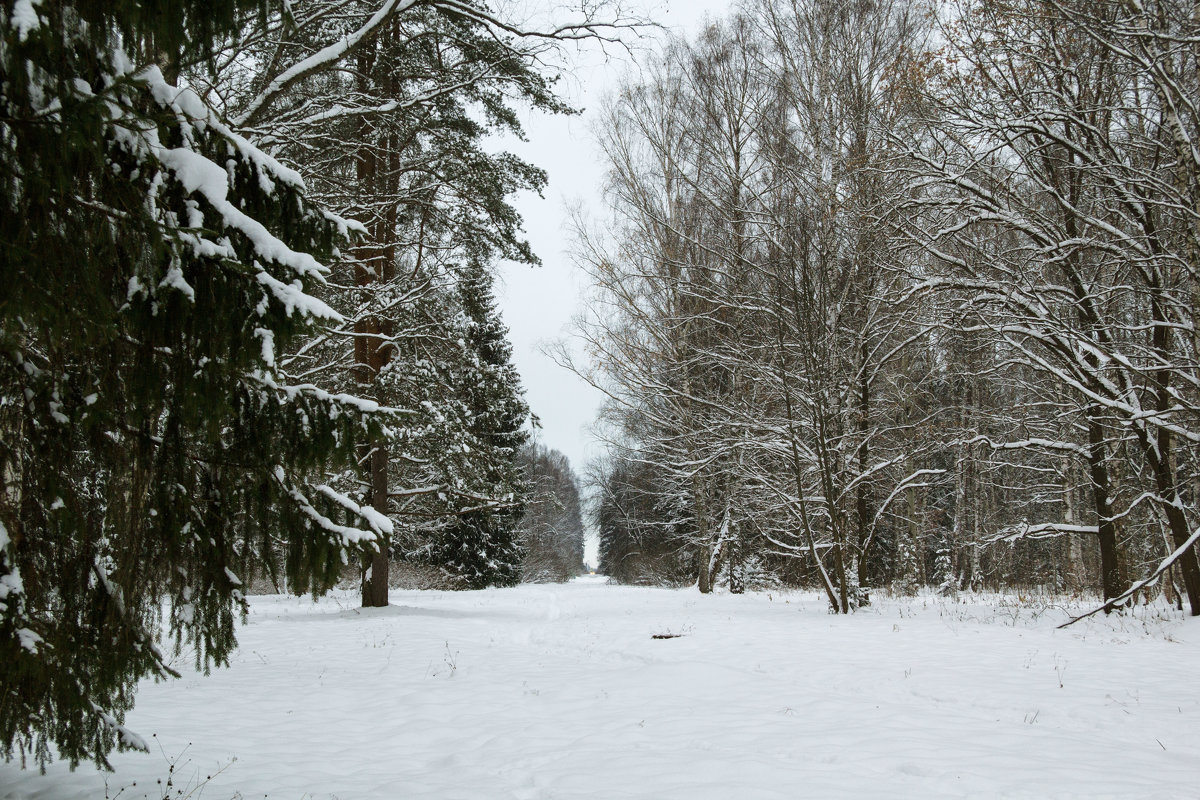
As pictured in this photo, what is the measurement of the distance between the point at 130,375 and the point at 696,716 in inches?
169

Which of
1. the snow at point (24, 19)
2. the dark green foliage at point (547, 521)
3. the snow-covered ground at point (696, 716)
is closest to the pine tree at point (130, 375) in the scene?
the snow at point (24, 19)

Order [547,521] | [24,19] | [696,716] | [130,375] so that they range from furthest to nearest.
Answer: [547,521] < [696,716] < [130,375] < [24,19]

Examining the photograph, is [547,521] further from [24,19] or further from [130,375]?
[24,19]

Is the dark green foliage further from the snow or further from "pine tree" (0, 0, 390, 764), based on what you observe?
the snow

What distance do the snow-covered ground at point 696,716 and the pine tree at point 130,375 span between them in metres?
1.26

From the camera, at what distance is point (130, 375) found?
105 inches

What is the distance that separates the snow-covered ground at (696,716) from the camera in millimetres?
3672

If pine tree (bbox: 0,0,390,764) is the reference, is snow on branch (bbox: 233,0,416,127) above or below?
above

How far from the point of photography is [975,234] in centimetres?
1091

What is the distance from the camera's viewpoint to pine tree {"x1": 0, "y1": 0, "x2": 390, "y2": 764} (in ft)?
7.35

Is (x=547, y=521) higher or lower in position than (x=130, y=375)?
lower

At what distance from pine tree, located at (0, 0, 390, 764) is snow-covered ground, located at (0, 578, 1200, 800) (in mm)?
1258

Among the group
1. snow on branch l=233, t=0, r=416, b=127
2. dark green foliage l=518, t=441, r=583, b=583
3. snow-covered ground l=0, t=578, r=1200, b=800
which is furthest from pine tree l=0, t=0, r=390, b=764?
dark green foliage l=518, t=441, r=583, b=583

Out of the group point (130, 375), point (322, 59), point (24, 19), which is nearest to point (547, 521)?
point (322, 59)
